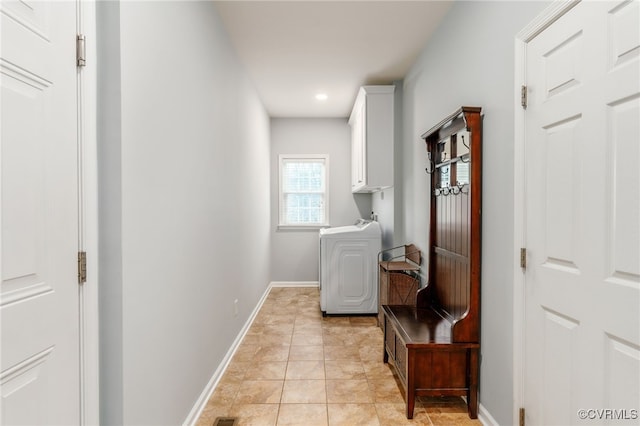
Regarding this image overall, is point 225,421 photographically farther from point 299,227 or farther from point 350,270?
point 299,227

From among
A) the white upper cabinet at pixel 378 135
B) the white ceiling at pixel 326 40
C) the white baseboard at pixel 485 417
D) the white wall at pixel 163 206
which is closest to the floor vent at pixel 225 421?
the white wall at pixel 163 206

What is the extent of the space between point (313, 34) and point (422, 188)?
167 centimetres

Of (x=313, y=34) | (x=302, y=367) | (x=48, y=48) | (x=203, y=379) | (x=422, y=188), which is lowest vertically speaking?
(x=302, y=367)

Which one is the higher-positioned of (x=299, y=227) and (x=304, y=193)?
(x=304, y=193)

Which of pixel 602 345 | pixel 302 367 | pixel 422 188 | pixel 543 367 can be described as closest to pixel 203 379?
pixel 302 367

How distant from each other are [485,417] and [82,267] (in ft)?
7.17

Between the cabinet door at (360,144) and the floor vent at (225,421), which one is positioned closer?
the floor vent at (225,421)

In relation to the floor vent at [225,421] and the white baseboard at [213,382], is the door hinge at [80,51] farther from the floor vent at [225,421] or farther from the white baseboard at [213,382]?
the floor vent at [225,421]

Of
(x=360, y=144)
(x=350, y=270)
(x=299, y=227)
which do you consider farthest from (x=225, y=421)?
(x=299, y=227)

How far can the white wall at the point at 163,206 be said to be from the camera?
120 centimetres

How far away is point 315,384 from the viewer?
92.6 inches

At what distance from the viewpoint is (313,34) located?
2.76 m

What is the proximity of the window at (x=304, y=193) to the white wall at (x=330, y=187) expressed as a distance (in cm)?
12

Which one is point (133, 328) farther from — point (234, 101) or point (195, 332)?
point (234, 101)
